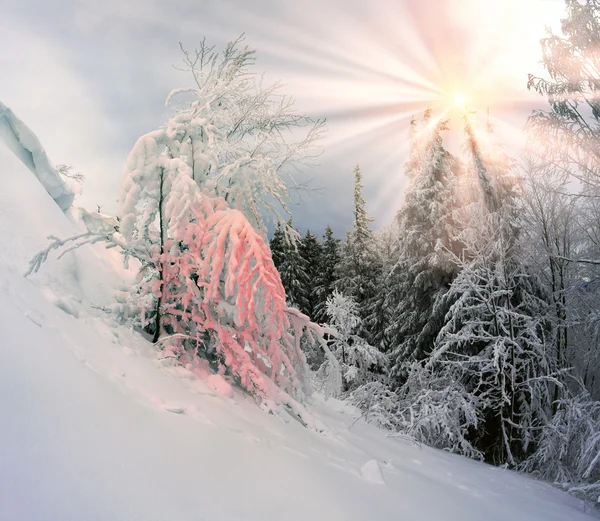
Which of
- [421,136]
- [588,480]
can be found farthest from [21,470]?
[421,136]

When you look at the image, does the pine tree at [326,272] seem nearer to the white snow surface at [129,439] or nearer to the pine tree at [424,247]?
the pine tree at [424,247]

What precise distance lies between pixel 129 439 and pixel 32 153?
5770mm

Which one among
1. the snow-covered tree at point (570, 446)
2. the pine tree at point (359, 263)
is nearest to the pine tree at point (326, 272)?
the pine tree at point (359, 263)

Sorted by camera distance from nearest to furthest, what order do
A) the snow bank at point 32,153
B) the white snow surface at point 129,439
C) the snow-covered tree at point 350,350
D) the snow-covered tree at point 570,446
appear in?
the white snow surface at point 129,439 < the snow bank at point 32,153 < the snow-covered tree at point 570,446 < the snow-covered tree at point 350,350

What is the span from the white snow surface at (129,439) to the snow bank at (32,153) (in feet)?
4.81

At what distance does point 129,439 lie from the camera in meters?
1.90

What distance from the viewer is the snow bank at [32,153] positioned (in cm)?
558

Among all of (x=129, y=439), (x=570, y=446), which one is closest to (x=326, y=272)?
(x=570, y=446)

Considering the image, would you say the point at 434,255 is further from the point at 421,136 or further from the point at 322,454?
the point at 322,454

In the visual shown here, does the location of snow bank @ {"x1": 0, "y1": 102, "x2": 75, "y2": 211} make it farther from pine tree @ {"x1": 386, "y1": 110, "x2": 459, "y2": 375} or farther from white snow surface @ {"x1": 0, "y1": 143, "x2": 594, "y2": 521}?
pine tree @ {"x1": 386, "y1": 110, "x2": 459, "y2": 375}

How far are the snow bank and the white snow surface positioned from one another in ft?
4.81

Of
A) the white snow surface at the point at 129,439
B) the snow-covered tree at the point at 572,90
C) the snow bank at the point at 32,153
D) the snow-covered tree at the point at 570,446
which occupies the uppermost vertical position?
the snow-covered tree at the point at 572,90

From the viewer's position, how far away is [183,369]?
142 inches

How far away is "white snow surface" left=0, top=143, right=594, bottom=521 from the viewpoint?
56.9 inches
